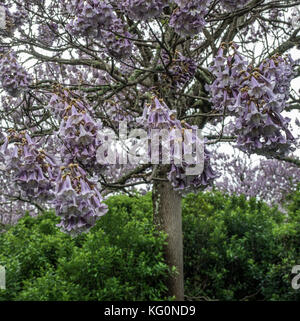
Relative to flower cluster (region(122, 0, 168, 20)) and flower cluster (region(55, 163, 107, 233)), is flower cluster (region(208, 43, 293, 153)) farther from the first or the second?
flower cluster (region(55, 163, 107, 233))

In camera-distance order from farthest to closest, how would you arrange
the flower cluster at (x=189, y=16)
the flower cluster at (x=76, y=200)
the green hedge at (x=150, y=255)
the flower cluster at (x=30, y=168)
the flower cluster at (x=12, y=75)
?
the green hedge at (x=150, y=255), the flower cluster at (x=12, y=75), the flower cluster at (x=189, y=16), the flower cluster at (x=30, y=168), the flower cluster at (x=76, y=200)

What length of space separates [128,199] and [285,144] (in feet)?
17.2

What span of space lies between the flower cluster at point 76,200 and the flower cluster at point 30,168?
0.72 feet

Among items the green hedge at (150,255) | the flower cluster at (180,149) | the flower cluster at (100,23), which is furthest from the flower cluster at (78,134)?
the green hedge at (150,255)

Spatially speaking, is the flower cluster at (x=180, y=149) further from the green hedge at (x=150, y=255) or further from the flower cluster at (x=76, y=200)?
the green hedge at (x=150, y=255)

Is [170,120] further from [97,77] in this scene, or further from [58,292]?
[97,77]

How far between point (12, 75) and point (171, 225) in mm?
3016

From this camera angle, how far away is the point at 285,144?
2631mm

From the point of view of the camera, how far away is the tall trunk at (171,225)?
5.57 meters

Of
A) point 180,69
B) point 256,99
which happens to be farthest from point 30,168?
point 180,69

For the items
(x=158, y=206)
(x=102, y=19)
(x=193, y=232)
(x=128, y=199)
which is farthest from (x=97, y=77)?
(x=102, y=19)

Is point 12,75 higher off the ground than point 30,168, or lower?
higher

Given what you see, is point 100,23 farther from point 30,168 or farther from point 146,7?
point 30,168

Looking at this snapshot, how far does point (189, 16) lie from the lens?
297 centimetres
